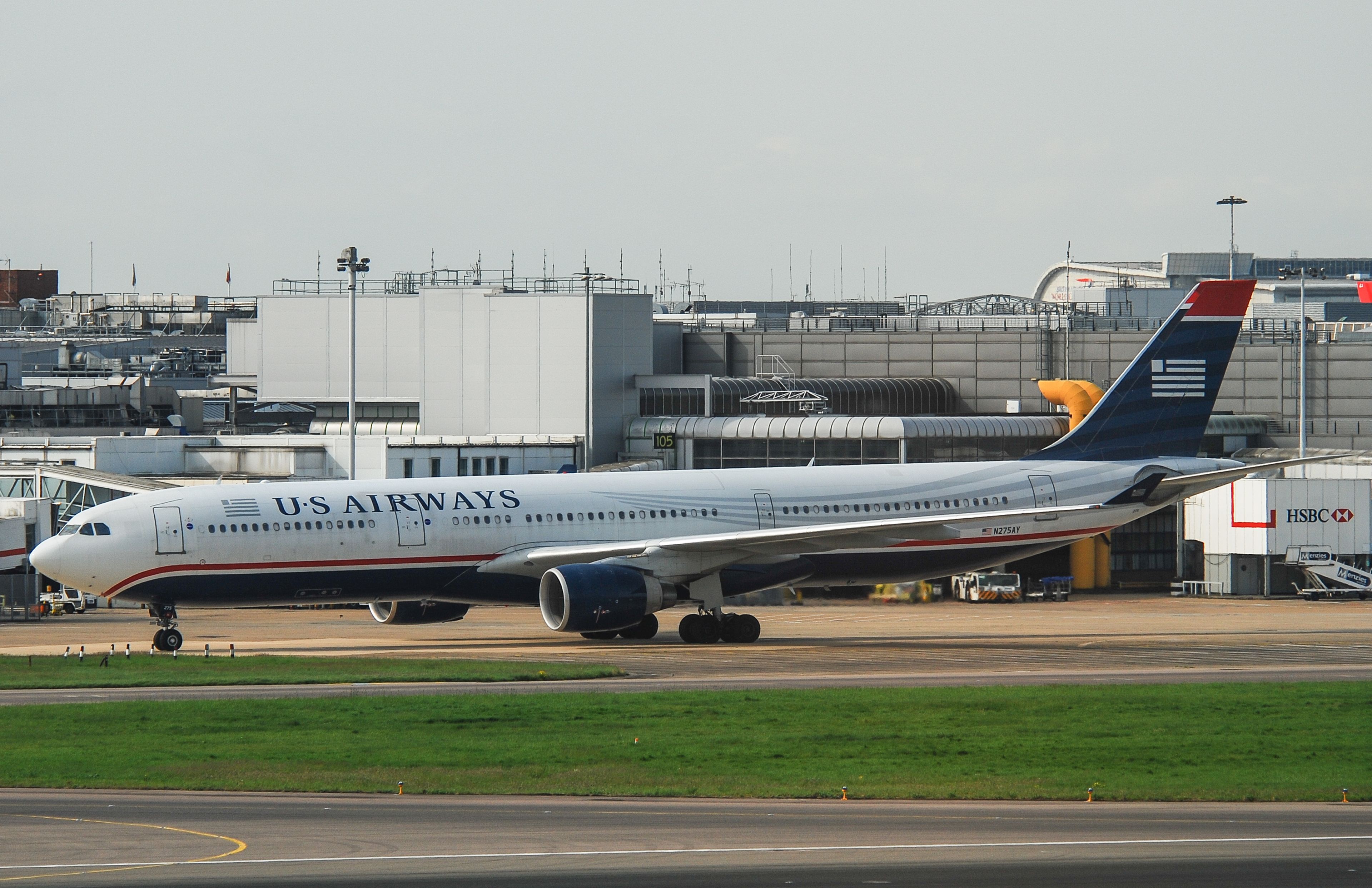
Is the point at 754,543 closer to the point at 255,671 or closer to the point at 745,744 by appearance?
the point at 255,671

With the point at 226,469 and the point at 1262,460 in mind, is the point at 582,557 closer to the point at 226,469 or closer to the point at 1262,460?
the point at 226,469

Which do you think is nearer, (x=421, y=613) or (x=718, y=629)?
(x=718, y=629)

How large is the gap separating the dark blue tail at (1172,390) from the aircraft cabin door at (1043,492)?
1.66m

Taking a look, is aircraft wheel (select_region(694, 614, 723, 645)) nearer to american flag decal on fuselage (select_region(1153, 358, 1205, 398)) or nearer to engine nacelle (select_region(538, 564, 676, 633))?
engine nacelle (select_region(538, 564, 676, 633))

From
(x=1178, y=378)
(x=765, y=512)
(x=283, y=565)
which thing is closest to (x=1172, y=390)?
(x=1178, y=378)

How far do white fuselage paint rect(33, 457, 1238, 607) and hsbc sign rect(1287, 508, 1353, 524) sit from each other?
55.5 feet

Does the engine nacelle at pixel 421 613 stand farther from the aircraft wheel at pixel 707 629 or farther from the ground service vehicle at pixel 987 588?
the ground service vehicle at pixel 987 588

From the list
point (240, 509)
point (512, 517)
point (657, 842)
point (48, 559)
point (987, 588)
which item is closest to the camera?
point (657, 842)

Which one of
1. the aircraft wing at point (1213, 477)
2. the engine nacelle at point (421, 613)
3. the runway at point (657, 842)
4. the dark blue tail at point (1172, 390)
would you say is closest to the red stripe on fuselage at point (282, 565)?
the engine nacelle at point (421, 613)

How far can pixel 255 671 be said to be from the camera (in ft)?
134

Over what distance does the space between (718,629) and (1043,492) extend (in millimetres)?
11898

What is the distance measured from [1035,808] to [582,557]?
24435mm

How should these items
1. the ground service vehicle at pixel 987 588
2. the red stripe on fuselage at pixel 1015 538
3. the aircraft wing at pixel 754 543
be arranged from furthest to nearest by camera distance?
the ground service vehicle at pixel 987 588 < the red stripe on fuselage at pixel 1015 538 < the aircraft wing at pixel 754 543

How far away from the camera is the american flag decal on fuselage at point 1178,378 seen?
186ft
